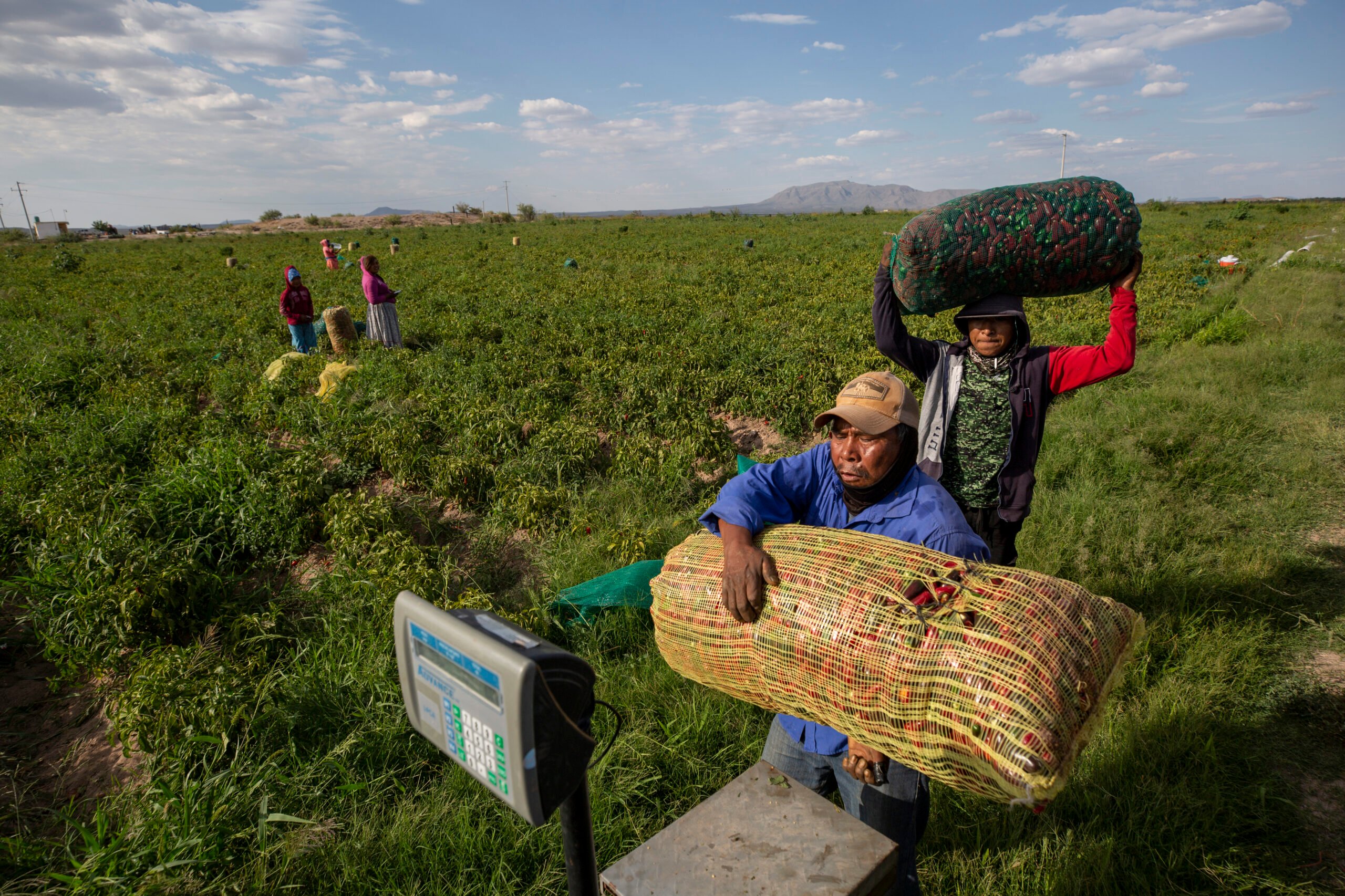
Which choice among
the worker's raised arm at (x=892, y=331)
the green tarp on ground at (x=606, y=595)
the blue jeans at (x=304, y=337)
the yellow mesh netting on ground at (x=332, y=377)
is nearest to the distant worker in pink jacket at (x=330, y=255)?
the blue jeans at (x=304, y=337)

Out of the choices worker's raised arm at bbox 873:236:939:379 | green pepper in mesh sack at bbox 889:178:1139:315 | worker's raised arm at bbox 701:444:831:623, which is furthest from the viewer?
worker's raised arm at bbox 873:236:939:379

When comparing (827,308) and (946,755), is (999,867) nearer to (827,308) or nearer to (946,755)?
(946,755)

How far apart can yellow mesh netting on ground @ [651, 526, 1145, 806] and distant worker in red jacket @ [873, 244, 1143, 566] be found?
118 cm

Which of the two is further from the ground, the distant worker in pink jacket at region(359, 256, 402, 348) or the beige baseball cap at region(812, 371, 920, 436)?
the beige baseball cap at region(812, 371, 920, 436)

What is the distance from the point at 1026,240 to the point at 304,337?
972 cm

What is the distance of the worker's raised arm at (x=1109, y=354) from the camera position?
2.89 metres

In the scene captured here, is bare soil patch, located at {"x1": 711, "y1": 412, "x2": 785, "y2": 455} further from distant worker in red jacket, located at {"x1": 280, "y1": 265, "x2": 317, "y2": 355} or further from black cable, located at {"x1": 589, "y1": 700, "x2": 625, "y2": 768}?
distant worker in red jacket, located at {"x1": 280, "y1": 265, "x2": 317, "y2": 355}

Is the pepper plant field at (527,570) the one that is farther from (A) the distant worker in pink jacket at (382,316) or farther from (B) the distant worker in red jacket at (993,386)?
(B) the distant worker in red jacket at (993,386)

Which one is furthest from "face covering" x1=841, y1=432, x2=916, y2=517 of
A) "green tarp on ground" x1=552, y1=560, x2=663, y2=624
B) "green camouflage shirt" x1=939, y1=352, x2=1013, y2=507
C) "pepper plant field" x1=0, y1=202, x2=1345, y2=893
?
"green tarp on ground" x1=552, y1=560, x2=663, y2=624

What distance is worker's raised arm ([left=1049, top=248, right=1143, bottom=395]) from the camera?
2891mm

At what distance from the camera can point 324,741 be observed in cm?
317

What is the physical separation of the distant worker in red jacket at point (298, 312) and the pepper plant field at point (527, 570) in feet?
0.90

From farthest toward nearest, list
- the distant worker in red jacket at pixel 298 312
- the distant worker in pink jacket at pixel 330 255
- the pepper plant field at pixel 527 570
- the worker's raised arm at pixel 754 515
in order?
the distant worker in pink jacket at pixel 330 255
the distant worker in red jacket at pixel 298 312
the pepper plant field at pixel 527 570
the worker's raised arm at pixel 754 515

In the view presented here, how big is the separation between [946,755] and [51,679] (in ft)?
15.5
